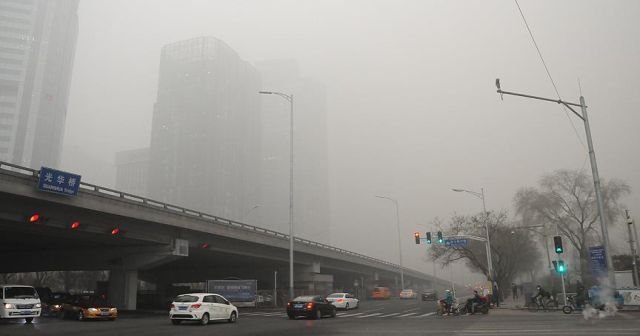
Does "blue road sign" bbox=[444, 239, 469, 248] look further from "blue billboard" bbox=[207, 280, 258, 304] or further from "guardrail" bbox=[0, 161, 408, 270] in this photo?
"blue billboard" bbox=[207, 280, 258, 304]

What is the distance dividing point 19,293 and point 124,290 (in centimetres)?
1533

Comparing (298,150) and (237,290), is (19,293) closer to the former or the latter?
(237,290)

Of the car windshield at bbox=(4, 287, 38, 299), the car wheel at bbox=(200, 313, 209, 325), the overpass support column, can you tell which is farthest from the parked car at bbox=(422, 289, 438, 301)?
the car windshield at bbox=(4, 287, 38, 299)

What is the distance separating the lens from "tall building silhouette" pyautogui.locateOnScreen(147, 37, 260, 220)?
368 ft

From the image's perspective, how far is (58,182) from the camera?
26484 mm

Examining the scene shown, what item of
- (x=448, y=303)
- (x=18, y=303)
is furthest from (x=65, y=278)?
(x=448, y=303)

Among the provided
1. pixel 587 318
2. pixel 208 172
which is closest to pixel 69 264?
pixel 587 318

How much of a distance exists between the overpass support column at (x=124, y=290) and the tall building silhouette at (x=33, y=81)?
89212 mm

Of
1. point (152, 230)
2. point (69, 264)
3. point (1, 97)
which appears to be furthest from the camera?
point (1, 97)

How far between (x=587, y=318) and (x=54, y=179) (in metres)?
27.6

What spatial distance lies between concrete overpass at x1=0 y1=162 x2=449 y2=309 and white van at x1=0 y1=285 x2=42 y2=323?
4.65 m

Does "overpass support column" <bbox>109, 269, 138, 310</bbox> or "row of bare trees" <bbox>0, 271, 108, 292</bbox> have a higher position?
"row of bare trees" <bbox>0, 271, 108, 292</bbox>

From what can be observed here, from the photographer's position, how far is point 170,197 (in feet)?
393

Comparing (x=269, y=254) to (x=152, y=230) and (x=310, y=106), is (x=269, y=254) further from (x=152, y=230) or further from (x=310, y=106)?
(x=310, y=106)
